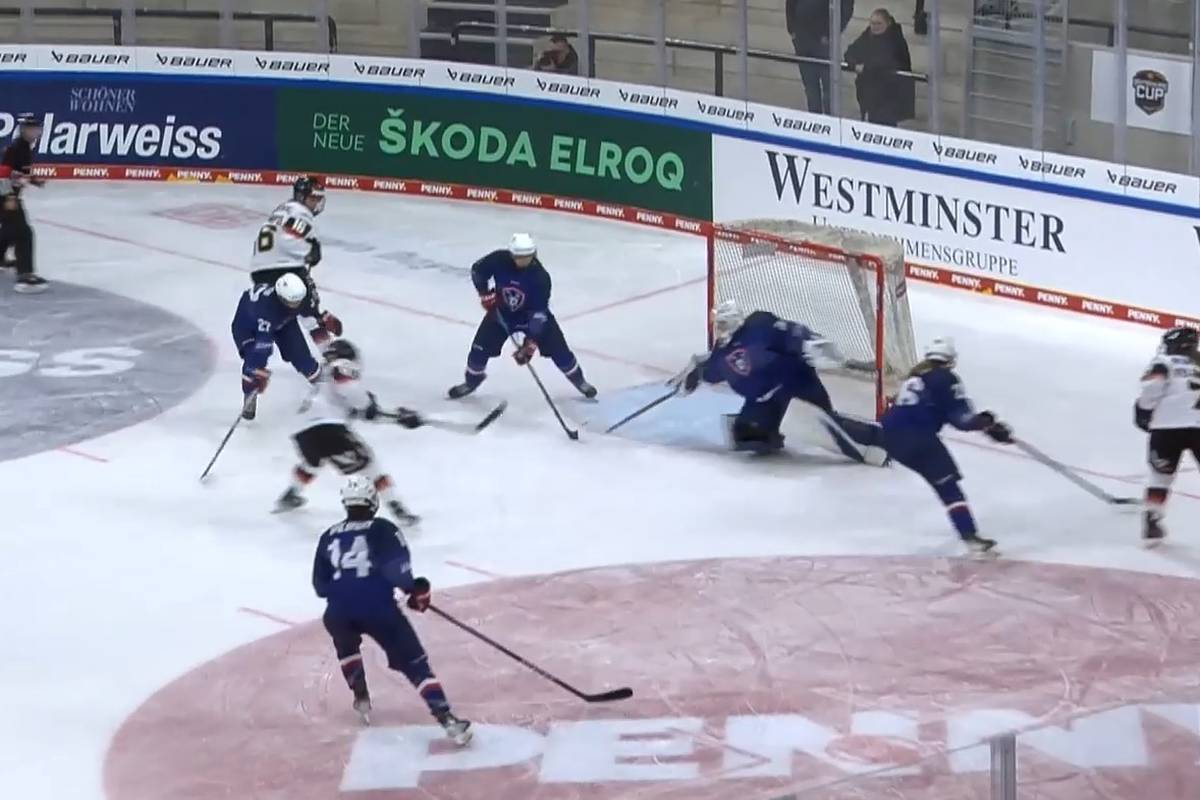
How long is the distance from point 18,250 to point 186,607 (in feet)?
22.8

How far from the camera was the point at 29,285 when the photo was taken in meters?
17.5

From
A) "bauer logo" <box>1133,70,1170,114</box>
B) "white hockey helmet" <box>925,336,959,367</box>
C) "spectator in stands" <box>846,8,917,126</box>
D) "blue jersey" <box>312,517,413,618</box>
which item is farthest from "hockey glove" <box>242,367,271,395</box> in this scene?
"bauer logo" <box>1133,70,1170,114</box>

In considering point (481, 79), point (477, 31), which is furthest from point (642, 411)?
point (477, 31)

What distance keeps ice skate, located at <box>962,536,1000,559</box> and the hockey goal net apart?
2.17m

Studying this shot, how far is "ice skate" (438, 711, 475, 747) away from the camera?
30.5 ft

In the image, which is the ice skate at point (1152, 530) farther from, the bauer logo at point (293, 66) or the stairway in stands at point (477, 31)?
the bauer logo at point (293, 66)

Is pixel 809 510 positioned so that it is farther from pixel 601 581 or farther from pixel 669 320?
pixel 669 320

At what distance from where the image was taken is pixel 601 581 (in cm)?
1138

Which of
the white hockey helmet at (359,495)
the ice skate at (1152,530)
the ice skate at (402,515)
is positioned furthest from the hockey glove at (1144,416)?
the white hockey helmet at (359,495)

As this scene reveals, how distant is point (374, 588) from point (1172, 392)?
447 centimetres

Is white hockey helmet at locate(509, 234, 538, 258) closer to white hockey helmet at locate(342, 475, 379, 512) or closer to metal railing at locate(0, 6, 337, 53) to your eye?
white hockey helmet at locate(342, 475, 379, 512)

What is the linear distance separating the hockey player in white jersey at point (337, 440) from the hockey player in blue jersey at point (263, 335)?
689 millimetres

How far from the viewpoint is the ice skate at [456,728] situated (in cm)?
930

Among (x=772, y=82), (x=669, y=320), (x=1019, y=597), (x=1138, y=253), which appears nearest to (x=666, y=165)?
(x=772, y=82)
